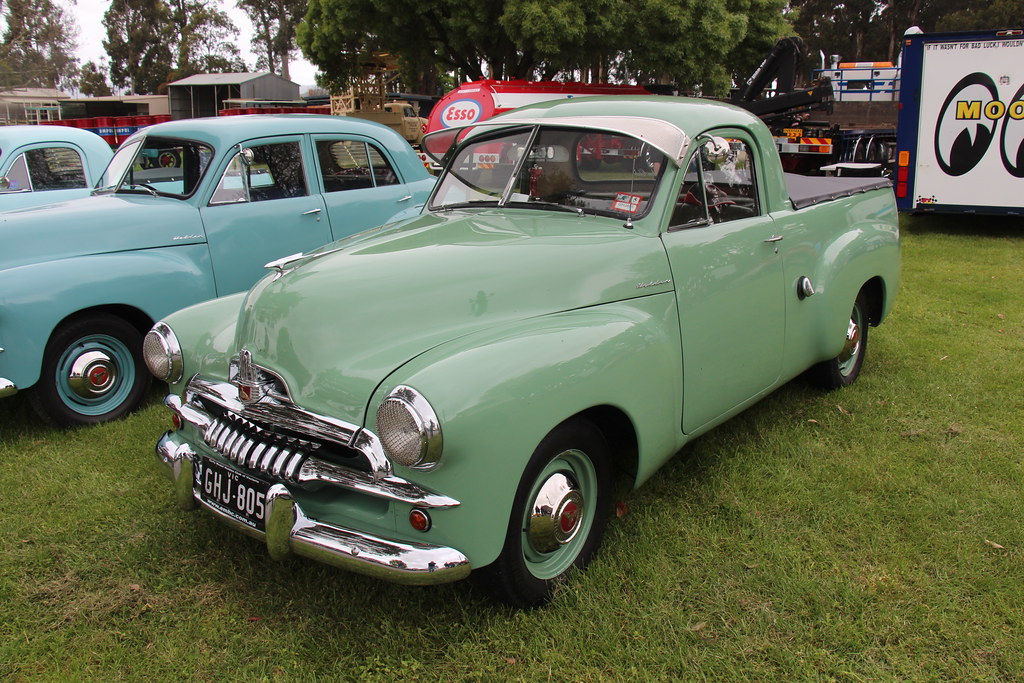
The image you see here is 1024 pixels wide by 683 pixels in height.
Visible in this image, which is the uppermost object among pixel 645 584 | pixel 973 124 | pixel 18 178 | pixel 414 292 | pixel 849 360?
pixel 973 124

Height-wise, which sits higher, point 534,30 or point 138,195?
point 534,30

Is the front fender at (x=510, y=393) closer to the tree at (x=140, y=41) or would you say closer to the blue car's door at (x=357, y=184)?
the blue car's door at (x=357, y=184)

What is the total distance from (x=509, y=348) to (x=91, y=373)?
10.5 feet

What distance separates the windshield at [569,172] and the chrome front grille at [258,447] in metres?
1.62

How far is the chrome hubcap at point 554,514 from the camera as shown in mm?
2787

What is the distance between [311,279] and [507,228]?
2.95ft

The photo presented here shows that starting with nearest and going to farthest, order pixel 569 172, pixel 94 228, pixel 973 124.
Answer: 1. pixel 569 172
2. pixel 94 228
3. pixel 973 124

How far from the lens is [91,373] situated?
15.4ft

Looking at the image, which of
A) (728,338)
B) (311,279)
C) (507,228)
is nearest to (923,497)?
(728,338)

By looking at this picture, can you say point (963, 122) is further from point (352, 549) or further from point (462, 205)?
point (352, 549)

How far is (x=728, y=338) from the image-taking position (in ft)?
11.9

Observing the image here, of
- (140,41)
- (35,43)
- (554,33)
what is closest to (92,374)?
(554,33)

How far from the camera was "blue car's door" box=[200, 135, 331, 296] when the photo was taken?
5.30 m

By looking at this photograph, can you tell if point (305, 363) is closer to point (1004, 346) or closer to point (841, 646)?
point (841, 646)
